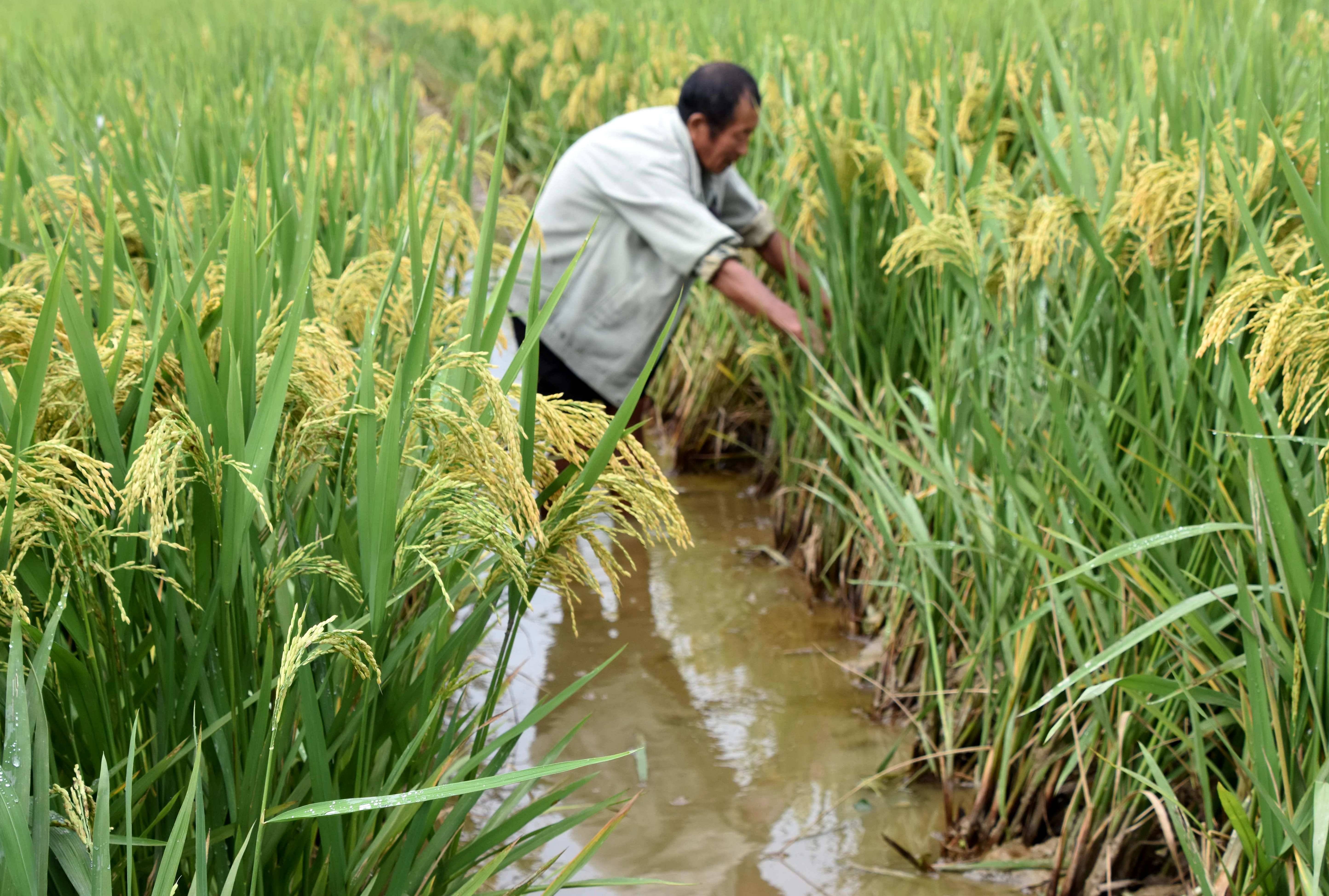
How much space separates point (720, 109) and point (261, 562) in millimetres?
2095

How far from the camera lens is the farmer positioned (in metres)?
2.84

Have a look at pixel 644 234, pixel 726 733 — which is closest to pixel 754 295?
pixel 644 234

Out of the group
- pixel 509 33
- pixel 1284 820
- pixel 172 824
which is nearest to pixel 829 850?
pixel 1284 820

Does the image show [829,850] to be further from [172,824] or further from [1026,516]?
[172,824]

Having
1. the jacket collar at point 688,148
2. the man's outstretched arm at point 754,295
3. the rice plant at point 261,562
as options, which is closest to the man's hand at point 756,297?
the man's outstretched arm at point 754,295

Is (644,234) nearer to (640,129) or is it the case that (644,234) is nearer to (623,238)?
(623,238)

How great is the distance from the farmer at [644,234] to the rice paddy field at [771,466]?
0.19 m

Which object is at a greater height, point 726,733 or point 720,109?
point 720,109

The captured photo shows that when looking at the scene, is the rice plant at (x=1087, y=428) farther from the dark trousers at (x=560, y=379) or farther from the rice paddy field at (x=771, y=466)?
the dark trousers at (x=560, y=379)

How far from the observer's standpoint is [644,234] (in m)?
2.89

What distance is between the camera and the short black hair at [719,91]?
9.40ft

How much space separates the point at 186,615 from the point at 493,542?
311 mm

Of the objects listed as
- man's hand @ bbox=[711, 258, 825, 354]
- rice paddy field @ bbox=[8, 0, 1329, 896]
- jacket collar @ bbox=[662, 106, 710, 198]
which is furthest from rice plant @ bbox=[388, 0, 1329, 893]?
jacket collar @ bbox=[662, 106, 710, 198]

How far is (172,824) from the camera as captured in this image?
112 cm
